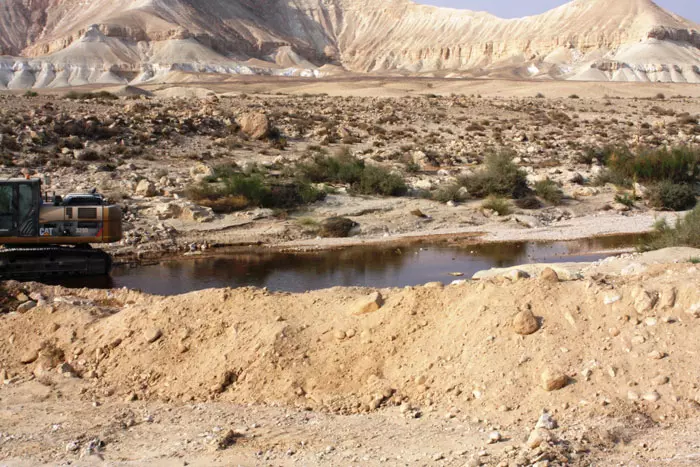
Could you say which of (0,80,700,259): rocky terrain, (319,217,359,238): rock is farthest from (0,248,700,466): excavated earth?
(319,217,359,238): rock

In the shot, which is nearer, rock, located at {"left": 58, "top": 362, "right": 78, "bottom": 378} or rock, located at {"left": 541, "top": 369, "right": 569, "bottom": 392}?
rock, located at {"left": 541, "top": 369, "right": 569, "bottom": 392}

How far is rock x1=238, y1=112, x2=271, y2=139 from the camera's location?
34031mm

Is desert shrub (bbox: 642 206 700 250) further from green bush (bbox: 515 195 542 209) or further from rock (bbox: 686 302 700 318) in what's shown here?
rock (bbox: 686 302 700 318)

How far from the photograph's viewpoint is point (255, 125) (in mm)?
34312

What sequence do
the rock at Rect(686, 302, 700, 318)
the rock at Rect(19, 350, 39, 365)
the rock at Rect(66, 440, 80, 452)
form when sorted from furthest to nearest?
the rock at Rect(19, 350, 39, 365)
the rock at Rect(686, 302, 700, 318)
the rock at Rect(66, 440, 80, 452)

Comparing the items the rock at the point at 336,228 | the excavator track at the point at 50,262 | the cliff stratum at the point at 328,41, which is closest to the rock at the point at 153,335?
the excavator track at the point at 50,262

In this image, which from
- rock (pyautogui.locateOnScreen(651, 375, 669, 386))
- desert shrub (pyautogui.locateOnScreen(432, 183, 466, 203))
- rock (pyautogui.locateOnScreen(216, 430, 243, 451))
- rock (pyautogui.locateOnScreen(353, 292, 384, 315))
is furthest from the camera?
desert shrub (pyautogui.locateOnScreen(432, 183, 466, 203))

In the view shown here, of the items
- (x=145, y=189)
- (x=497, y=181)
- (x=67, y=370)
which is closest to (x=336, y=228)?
(x=145, y=189)

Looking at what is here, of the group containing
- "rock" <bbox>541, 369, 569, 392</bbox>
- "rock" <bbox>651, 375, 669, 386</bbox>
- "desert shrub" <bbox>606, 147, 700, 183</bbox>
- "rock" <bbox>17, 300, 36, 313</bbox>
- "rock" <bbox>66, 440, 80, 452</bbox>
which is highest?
"desert shrub" <bbox>606, 147, 700, 183</bbox>

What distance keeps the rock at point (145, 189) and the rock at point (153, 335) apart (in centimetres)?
1422

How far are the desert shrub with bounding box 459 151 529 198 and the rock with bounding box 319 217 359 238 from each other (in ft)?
18.8

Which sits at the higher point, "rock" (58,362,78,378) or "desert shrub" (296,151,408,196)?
"desert shrub" (296,151,408,196)

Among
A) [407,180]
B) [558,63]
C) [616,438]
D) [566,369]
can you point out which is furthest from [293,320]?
[558,63]

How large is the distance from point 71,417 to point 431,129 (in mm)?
34681
